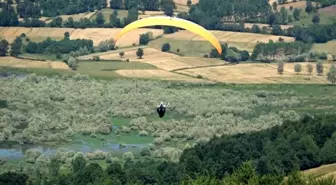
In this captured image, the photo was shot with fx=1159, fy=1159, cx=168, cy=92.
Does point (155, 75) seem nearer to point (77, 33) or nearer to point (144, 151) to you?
point (77, 33)

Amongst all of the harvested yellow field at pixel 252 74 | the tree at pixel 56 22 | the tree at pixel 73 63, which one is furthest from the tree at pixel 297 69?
the tree at pixel 56 22

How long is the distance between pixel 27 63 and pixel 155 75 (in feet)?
71.5

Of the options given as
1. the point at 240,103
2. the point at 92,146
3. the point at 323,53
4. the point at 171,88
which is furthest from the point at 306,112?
the point at 323,53

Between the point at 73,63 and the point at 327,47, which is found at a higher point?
the point at 73,63

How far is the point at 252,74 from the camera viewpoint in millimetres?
160375

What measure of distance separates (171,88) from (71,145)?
38.5 m

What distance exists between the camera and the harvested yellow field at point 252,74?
156750 mm

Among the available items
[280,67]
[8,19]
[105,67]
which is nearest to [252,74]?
[280,67]

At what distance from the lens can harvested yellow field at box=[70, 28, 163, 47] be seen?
18488cm

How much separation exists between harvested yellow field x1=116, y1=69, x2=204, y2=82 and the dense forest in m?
44.0

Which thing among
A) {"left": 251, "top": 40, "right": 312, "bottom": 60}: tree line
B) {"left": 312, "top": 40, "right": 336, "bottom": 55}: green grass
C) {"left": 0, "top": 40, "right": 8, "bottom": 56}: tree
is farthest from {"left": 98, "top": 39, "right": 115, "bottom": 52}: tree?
{"left": 312, "top": 40, "right": 336, "bottom": 55}: green grass

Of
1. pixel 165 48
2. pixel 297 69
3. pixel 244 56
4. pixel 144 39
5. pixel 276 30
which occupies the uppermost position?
pixel 276 30

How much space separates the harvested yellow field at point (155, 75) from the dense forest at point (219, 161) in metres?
44.0

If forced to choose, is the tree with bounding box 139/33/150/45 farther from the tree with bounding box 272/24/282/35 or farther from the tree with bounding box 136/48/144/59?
the tree with bounding box 272/24/282/35
